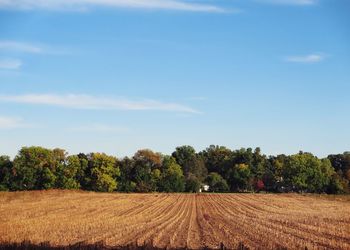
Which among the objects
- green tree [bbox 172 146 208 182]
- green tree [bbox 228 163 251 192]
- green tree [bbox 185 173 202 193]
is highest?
green tree [bbox 172 146 208 182]

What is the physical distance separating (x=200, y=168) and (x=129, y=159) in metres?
30.7

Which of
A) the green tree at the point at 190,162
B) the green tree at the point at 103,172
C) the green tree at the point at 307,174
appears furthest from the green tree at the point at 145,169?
the green tree at the point at 307,174

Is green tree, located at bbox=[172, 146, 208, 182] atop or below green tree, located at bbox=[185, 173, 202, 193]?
atop

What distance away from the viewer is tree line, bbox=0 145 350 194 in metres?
111

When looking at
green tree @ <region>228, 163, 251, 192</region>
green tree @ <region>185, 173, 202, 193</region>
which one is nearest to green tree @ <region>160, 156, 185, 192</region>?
green tree @ <region>185, 173, 202, 193</region>

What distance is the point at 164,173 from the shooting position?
128 metres

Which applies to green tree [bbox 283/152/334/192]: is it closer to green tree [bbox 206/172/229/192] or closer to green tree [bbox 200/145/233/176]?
green tree [bbox 206/172/229/192]

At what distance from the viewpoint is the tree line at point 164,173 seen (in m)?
111

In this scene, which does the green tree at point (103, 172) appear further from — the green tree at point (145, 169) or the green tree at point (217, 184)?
the green tree at point (217, 184)

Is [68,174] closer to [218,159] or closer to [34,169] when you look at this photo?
[34,169]

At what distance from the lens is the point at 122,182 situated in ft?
403

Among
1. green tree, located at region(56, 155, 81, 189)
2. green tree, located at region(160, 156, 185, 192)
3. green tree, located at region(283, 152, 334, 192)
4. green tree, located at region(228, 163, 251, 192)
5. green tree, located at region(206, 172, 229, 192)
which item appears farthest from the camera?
green tree, located at region(206, 172, 229, 192)

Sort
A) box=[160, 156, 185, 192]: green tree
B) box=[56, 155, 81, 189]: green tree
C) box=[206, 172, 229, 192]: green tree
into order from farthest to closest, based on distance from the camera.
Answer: box=[206, 172, 229, 192]: green tree, box=[160, 156, 185, 192]: green tree, box=[56, 155, 81, 189]: green tree

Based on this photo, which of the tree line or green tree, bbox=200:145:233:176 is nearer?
the tree line
